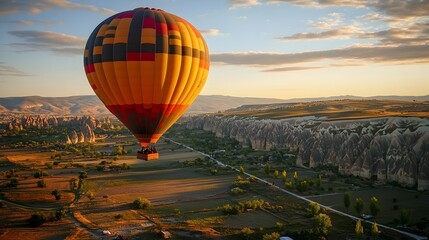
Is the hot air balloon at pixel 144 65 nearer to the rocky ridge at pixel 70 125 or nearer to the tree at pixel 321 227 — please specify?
the tree at pixel 321 227

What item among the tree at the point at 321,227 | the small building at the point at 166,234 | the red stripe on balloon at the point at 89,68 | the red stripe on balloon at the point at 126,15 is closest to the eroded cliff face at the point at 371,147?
the tree at the point at 321,227

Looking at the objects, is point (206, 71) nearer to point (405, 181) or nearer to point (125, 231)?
point (125, 231)

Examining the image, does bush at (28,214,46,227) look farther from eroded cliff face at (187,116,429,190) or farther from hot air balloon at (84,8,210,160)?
eroded cliff face at (187,116,429,190)

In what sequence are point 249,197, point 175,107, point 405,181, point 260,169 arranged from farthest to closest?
1. point 260,169
2. point 405,181
3. point 249,197
4. point 175,107

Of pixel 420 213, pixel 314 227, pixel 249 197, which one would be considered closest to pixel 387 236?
pixel 314 227

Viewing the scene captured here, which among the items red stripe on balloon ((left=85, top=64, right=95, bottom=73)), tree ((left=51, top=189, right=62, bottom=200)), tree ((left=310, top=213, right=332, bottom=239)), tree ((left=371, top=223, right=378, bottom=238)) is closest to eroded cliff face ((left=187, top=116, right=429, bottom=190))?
tree ((left=371, top=223, right=378, bottom=238))

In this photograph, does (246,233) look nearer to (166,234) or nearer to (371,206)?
(166,234)

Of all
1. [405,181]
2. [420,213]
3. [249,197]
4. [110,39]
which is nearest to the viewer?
[110,39]
